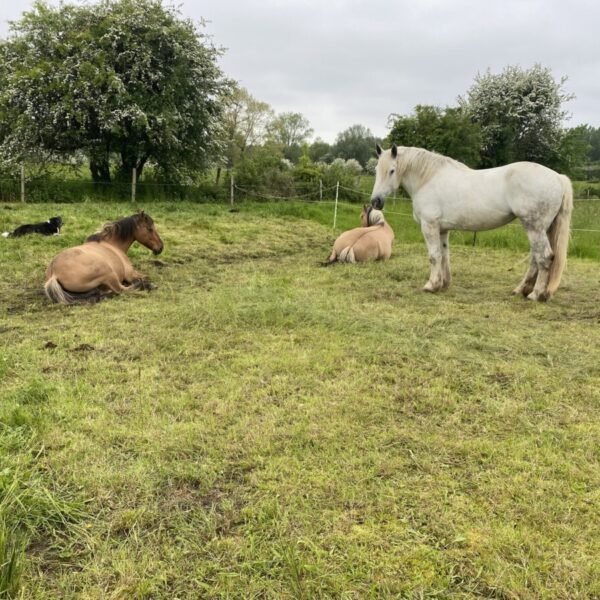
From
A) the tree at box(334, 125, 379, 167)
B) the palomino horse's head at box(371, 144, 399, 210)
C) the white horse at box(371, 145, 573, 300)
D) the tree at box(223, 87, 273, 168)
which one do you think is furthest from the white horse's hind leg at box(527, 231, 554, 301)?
the tree at box(334, 125, 379, 167)

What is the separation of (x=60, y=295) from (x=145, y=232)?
Answer: 4.88ft

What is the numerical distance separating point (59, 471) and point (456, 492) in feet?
5.60

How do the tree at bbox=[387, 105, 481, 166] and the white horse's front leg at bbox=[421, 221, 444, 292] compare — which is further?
the tree at bbox=[387, 105, 481, 166]

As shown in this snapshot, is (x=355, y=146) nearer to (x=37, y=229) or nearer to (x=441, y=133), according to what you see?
(x=441, y=133)

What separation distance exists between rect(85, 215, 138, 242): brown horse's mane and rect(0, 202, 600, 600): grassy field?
43.0 inches

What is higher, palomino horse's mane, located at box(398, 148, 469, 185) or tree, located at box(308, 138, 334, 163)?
tree, located at box(308, 138, 334, 163)

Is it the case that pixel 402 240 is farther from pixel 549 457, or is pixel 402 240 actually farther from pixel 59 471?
pixel 59 471

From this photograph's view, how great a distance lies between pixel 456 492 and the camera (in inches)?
76.5

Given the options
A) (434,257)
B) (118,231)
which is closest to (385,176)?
(434,257)

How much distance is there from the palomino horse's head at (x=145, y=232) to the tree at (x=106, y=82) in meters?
8.59

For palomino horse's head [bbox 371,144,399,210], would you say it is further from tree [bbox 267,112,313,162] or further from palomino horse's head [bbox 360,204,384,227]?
tree [bbox 267,112,313,162]

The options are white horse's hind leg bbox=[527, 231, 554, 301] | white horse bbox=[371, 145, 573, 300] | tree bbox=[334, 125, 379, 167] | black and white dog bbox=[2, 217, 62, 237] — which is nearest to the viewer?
white horse bbox=[371, 145, 573, 300]

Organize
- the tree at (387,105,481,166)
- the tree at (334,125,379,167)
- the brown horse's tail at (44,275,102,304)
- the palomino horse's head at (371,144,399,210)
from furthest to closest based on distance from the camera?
the tree at (334,125,379,167) → the tree at (387,105,481,166) → the palomino horse's head at (371,144,399,210) → the brown horse's tail at (44,275,102,304)

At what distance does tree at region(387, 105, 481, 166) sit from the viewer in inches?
611
